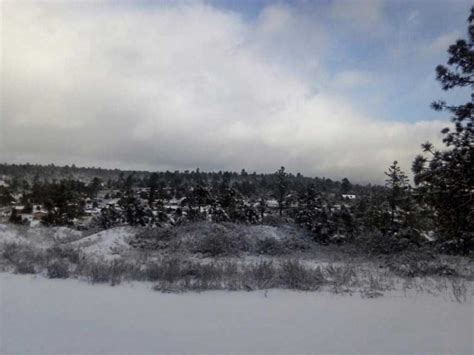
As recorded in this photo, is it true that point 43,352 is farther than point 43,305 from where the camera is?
No

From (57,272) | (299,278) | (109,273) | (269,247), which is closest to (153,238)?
(269,247)

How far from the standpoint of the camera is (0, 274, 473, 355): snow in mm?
4152

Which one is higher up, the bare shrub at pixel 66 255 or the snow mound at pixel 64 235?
the bare shrub at pixel 66 255

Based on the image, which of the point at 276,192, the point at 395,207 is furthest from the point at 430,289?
the point at 276,192

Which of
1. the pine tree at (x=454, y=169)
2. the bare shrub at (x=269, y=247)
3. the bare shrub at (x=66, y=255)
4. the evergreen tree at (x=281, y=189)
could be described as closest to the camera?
the pine tree at (x=454, y=169)

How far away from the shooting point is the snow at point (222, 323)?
4152 mm

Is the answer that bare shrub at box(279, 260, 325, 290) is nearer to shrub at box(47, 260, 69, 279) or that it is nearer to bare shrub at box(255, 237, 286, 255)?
shrub at box(47, 260, 69, 279)

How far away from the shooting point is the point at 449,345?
4.29 metres

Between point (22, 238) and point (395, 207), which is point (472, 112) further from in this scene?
point (22, 238)

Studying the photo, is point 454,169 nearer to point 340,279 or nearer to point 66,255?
point 340,279

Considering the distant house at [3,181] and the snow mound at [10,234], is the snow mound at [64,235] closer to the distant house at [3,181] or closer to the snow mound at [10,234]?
the snow mound at [10,234]

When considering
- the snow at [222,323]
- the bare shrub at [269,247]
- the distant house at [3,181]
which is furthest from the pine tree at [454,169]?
the distant house at [3,181]

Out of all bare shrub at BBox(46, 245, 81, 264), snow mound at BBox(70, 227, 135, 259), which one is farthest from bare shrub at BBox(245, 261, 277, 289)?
snow mound at BBox(70, 227, 135, 259)

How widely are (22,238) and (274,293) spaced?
16.4 meters
